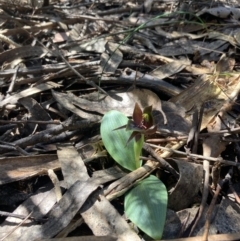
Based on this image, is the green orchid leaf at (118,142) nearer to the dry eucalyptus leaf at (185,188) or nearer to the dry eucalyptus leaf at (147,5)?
the dry eucalyptus leaf at (185,188)

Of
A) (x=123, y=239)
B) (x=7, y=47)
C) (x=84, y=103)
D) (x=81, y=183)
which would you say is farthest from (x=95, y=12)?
(x=123, y=239)

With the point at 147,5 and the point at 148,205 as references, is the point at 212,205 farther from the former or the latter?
the point at 147,5

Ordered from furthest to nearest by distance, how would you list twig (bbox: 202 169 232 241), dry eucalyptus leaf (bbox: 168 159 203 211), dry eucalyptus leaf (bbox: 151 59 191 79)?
dry eucalyptus leaf (bbox: 151 59 191 79) < dry eucalyptus leaf (bbox: 168 159 203 211) < twig (bbox: 202 169 232 241)

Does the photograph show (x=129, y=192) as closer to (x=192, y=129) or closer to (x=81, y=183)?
(x=81, y=183)

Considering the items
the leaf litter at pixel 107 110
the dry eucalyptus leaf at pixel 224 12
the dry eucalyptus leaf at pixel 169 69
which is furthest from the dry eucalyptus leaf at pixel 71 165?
the dry eucalyptus leaf at pixel 224 12

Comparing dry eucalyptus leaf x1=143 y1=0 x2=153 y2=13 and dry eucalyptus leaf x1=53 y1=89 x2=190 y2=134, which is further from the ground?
dry eucalyptus leaf x1=143 y1=0 x2=153 y2=13

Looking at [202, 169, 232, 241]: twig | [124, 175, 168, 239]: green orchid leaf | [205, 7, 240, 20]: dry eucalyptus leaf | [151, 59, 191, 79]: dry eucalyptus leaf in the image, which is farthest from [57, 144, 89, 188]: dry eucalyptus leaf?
[205, 7, 240, 20]: dry eucalyptus leaf

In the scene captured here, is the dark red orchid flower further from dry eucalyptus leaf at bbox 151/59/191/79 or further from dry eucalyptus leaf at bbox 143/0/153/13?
dry eucalyptus leaf at bbox 143/0/153/13
